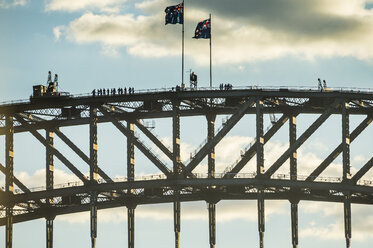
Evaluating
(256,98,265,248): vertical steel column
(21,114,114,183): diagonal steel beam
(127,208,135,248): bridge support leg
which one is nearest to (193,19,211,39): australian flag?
(256,98,265,248): vertical steel column

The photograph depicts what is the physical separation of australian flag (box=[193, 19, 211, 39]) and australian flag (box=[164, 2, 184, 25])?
2.13 meters

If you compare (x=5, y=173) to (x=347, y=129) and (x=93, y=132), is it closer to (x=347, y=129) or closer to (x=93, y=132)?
(x=93, y=132)

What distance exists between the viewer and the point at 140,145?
5600 inches

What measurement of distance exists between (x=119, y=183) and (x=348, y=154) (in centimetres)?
2434

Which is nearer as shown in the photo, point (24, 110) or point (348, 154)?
point (348, 154)

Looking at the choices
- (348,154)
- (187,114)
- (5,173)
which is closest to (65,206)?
(5,173)

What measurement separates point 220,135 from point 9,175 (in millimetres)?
25703

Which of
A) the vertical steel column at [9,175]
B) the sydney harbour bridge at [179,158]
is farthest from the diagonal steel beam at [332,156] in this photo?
the vertical steel column at [9,175]

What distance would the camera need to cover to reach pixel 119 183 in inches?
5605

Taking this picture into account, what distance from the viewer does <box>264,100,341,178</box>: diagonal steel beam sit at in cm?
13788

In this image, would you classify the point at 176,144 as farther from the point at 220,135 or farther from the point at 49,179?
the point at 49,179

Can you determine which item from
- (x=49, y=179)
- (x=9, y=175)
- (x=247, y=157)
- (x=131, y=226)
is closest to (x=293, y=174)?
(x=247, y=157)

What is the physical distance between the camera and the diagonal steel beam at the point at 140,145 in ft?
463

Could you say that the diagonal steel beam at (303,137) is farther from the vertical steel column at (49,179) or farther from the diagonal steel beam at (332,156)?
the vertical steel column at (49,179)
